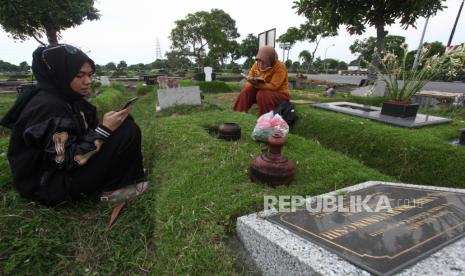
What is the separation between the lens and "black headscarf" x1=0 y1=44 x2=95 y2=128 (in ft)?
6.67

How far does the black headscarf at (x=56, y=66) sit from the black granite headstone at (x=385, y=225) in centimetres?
200

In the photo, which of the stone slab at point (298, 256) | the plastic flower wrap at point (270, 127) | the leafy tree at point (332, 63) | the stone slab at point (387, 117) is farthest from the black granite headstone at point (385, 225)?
the leafy tree at point (332, 63)

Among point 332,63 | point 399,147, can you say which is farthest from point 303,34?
point 332,63

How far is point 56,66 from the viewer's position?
2100 millimetres

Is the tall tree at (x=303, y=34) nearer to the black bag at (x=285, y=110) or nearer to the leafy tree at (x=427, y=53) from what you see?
the leafy tree at (x=427, y=53)

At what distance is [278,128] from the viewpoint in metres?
3.33

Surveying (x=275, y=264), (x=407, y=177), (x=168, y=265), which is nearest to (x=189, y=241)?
(x=168, y=265)

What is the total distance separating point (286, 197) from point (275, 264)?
68 centimetres

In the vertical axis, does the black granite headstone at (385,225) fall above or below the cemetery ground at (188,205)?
above

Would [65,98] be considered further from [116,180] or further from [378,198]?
[378,198]

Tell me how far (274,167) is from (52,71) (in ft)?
6.57

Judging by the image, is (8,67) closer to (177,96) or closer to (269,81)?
(177,96)

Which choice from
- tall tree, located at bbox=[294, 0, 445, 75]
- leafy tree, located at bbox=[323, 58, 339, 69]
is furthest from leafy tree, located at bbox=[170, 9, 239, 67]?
leafy tree, located at bbox=[323, 58, 339, 69]

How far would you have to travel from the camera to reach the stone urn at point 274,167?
2.29 meters
